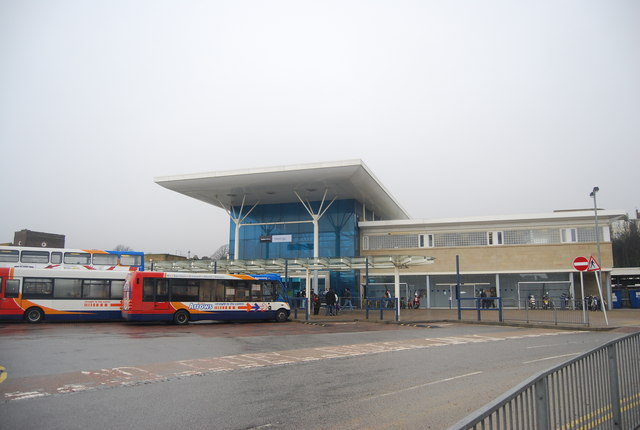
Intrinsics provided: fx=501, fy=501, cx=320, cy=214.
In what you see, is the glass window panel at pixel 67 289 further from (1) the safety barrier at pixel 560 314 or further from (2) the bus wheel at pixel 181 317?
(1) the safety barrier at pixel 560 314

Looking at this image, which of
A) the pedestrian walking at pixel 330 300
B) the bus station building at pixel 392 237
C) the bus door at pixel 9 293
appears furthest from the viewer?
the bus station building at pixel 392 237

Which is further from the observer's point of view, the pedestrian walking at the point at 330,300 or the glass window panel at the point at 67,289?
the pedestrian walking at the point at 330,300

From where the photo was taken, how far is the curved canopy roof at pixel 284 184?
108 ft

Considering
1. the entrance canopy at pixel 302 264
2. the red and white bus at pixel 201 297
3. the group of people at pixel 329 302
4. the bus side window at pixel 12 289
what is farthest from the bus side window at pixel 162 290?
the group of people at pixel 329 302

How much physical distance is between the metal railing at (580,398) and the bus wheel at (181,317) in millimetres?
20258

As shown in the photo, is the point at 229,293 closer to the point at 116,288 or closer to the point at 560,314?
the point at 116,288

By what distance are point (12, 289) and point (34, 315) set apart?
1.54m

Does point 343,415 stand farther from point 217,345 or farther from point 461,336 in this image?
point 461,336

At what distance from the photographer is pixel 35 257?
24688 millimetres

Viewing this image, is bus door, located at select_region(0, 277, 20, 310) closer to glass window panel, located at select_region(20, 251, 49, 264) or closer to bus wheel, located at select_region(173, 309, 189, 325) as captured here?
glass window panel, located at select_region(20, 251, 49, 264)

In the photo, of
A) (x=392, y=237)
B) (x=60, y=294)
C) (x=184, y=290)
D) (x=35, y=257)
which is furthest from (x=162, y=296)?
(x=392, y=237)

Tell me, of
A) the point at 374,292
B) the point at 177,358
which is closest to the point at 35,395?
the point at 177,358

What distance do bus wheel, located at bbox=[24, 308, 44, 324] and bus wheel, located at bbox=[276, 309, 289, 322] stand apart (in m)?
11.0

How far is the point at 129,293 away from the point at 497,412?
21453 mm
